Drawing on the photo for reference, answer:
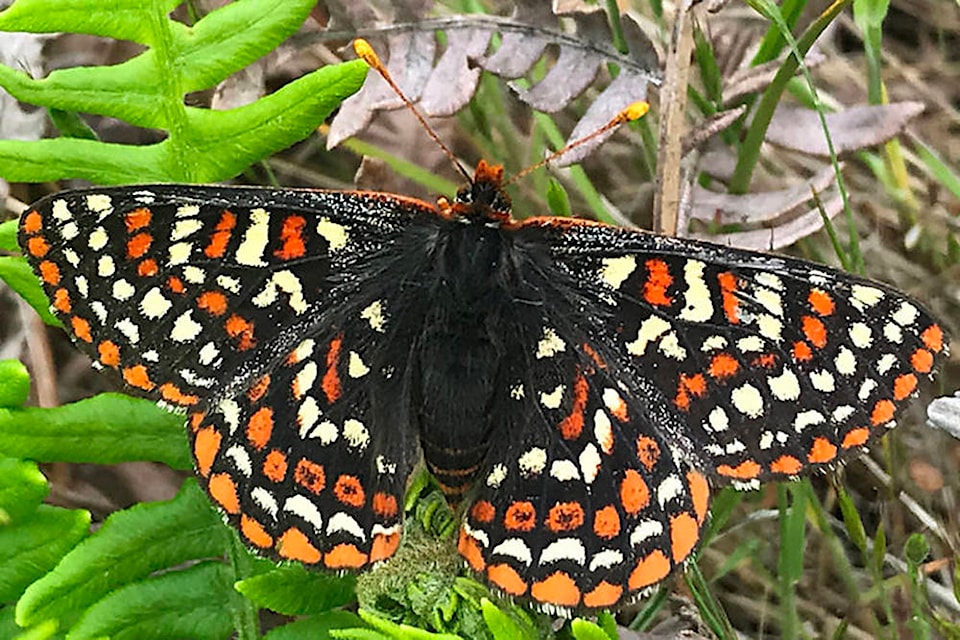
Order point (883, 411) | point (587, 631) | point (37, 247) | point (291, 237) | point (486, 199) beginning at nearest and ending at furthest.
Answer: point (587, 631), point (883, 411), point (37, 247), point (291, 237), point (486, 199)

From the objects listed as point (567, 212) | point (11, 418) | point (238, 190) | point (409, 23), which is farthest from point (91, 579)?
point (409, 23)

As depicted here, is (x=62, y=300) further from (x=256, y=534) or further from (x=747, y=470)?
(x=747, y=470)

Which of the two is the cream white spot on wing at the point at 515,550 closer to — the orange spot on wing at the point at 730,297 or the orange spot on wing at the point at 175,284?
the orange spot on wing at the point at 730,297

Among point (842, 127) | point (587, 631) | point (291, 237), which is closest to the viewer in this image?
point (587, 631)

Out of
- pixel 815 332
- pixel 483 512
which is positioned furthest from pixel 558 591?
pixel 815 332

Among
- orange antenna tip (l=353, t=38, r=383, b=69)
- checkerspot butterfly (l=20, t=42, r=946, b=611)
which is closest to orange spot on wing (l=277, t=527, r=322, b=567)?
checkerspot butterfly (l=20, t=42, r=946, b=611)

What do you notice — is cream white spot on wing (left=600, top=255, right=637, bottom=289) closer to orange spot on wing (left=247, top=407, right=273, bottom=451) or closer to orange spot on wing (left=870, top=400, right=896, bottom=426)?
orange spot on wing (left=870, top=400, right=896, bottom=426)

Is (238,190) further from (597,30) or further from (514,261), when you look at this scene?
(597,30)
